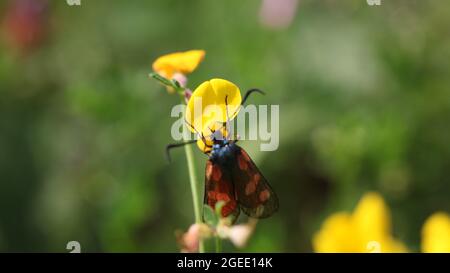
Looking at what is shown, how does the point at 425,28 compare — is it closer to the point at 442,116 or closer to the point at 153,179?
the point at 442,116

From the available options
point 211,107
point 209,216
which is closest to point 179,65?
point 211,107

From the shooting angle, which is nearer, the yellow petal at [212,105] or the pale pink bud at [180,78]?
the yellow petal at [212,105]

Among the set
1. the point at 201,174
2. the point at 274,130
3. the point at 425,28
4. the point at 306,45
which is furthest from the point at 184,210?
the point at 425,28

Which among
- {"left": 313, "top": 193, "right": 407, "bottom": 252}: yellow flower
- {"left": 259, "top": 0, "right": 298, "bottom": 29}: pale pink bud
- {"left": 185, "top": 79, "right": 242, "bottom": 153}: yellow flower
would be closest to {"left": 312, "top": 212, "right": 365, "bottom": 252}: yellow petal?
{"left": 313, "top": 193, "right": 407, "bottom": 252}: yellow flower

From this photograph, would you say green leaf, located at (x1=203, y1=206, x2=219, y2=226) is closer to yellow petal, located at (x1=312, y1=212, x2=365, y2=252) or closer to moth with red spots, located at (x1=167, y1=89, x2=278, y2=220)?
moth with red spots, located at (x1=167, y1=89, x2=278, y2=220)

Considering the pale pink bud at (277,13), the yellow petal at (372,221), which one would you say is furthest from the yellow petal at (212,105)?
the pale pink bud at (277,13)

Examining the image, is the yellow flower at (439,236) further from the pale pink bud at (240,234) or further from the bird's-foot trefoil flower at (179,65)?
the bird's-foot trefoil flower at (179,65)

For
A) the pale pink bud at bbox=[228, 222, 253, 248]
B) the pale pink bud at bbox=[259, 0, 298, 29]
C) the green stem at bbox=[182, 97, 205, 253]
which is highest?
the pale pink bud at bbox=[259, 0, 298, 29]

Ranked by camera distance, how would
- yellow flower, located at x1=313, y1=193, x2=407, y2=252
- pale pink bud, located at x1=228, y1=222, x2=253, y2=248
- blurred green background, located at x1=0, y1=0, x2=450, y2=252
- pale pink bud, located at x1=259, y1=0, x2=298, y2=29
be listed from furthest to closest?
pale pink bud, located at x1=259, y1=0, x2=298, y2=29
blurred green background, located at x1=0, y1=0, x2=450, y2=252
yellow flower, located at x1=313, y1=193, x2=407, y2=252
pale pink bud, located at x1=228, y1=222, x2=253, y2=248
